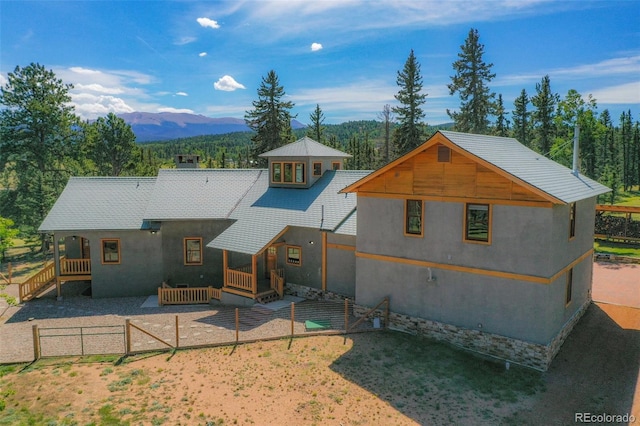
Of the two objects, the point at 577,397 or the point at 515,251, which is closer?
the point at 577,397

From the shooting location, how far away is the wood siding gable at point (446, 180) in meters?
13.5

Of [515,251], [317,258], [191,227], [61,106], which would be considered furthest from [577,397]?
[61,106]

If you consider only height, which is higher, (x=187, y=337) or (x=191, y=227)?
(x=191, y=227)

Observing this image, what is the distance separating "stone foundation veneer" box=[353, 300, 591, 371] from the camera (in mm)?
13453

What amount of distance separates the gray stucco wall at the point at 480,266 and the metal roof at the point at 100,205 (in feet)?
41.1

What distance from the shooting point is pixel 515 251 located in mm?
13625

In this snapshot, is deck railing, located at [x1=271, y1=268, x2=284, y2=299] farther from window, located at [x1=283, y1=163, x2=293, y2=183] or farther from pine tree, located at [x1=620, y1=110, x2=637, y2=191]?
pine tree, located at [x1=620, y1=110, x2=637, y2=191]

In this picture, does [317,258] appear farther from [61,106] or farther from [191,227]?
[61,106]

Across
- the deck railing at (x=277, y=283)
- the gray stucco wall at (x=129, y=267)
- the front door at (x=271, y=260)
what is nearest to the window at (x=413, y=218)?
the deck railing at (x=277, y=283)

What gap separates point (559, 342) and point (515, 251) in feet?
12.7

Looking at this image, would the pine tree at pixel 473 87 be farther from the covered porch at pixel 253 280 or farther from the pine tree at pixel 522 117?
the covered porch at pixel 253 280

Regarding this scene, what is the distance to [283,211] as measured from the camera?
870 inches

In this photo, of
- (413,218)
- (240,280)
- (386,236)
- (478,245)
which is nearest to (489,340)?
(478,245)

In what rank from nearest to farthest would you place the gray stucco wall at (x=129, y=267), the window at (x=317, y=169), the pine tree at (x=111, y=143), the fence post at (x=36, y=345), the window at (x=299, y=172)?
the fence post at (x=36, y=345) < the gray stucco wall at (x=129, y=267) < the window at (x=299, y=172) < the window at (x=317, y=169) < the pine tree at (x=111, y=143)
